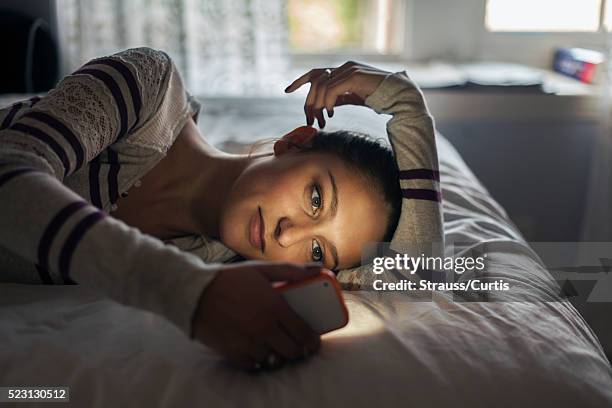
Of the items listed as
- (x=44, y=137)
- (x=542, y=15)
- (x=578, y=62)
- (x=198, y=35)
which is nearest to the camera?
(x=44, y=137)

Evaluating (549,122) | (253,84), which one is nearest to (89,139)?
(253,84)

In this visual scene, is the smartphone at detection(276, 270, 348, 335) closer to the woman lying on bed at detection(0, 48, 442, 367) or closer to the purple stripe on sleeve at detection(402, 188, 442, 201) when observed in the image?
the woman lying on bed at detection(0, 48, 442, 367)

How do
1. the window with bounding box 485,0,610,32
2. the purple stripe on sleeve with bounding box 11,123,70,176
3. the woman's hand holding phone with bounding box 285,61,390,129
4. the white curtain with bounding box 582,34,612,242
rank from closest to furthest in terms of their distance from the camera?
the purple stripe on sleeve with bounding box 11,123,70,176 → the woman's hand holding phone with bounding box 285,61,390,129 → the white curtain with bounding box 582,34,612,242 → the window with bounding box 485,0,610,32

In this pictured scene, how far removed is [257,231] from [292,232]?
2.2 inches

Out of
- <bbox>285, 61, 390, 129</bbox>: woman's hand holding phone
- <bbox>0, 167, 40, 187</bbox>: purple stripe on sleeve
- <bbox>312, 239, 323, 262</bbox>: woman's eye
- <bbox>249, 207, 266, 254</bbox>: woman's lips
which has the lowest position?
<bbox>312, 239, 323, 262</bbox>: woman's eye

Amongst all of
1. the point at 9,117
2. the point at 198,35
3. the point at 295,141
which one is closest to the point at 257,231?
the point at 295,141

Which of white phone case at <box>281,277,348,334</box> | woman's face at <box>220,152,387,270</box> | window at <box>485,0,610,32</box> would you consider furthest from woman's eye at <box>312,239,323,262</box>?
window at <box>485,0,610,32</box>

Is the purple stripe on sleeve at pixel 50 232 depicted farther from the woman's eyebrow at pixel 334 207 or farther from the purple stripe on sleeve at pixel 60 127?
the woman's eyebrow at pixel 334 207

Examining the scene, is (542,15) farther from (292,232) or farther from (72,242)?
(72,242)

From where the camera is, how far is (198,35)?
84.8 inches

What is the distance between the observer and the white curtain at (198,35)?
2.12 meters

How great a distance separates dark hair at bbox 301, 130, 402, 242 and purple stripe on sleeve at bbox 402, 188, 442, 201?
22 millimetres

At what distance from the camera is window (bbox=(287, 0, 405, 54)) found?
96.4 inches

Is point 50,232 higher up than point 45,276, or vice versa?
point 50,232
